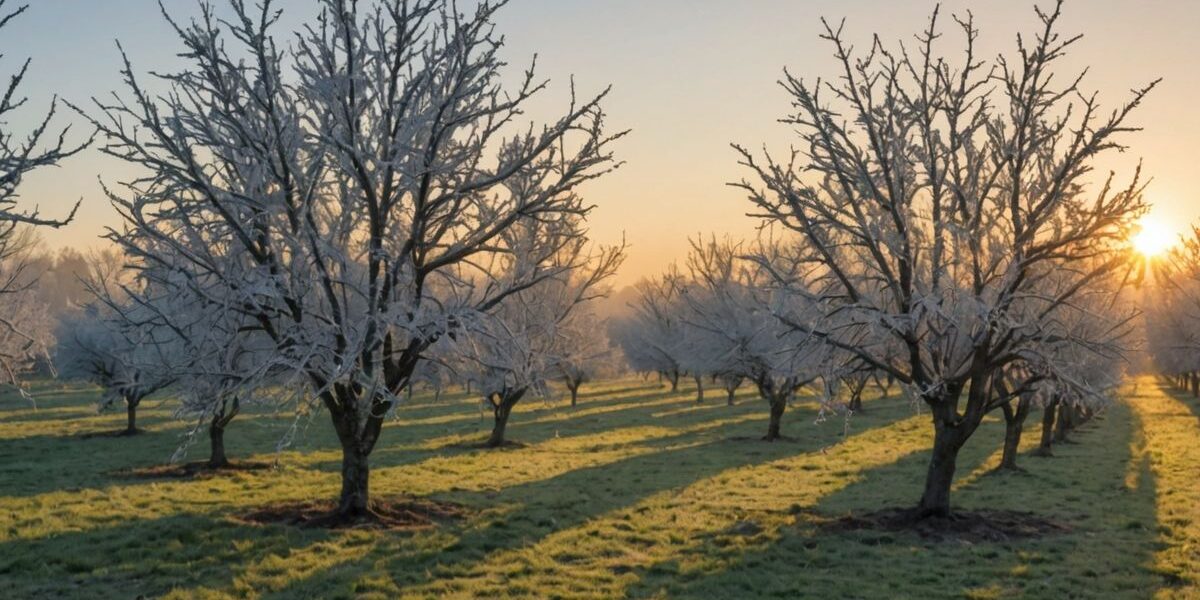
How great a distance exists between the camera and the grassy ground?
11469 mm

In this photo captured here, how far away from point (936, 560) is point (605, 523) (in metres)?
5.46

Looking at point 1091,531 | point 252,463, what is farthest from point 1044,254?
point 252,463

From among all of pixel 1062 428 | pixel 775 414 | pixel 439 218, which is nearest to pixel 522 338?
pixel 439 218

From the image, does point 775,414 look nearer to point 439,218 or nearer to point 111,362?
point 439,218

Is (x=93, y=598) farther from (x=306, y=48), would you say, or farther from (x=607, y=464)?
(x=607, y=464)

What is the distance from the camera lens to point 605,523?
1570 cm

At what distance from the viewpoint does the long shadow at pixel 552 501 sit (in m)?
12.0

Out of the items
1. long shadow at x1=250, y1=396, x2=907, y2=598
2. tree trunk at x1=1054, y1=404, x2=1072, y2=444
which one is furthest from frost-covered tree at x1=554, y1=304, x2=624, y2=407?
tree trunk at x1=1054, y1=404, x2=1072, y2=444

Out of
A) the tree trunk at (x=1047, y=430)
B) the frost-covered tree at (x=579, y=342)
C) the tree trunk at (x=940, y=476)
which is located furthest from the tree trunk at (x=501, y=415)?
the tree trunk at (x=940, y=476)

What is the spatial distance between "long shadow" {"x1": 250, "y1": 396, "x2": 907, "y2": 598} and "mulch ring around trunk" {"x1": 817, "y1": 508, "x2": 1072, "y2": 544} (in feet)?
14.7

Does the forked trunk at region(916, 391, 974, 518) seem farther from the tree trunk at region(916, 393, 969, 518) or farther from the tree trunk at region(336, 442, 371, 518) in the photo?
the tree trunk at region(336, 442, 371, 518)

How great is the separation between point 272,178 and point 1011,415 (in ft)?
59.6

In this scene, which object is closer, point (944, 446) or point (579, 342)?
point (944, 446)

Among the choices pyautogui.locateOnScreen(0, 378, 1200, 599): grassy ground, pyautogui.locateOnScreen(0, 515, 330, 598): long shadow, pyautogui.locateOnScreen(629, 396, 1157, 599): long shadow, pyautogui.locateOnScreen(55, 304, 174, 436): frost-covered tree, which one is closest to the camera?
pyautogui.locateOnScreen(629, 396, 1157, 599): long shadow
